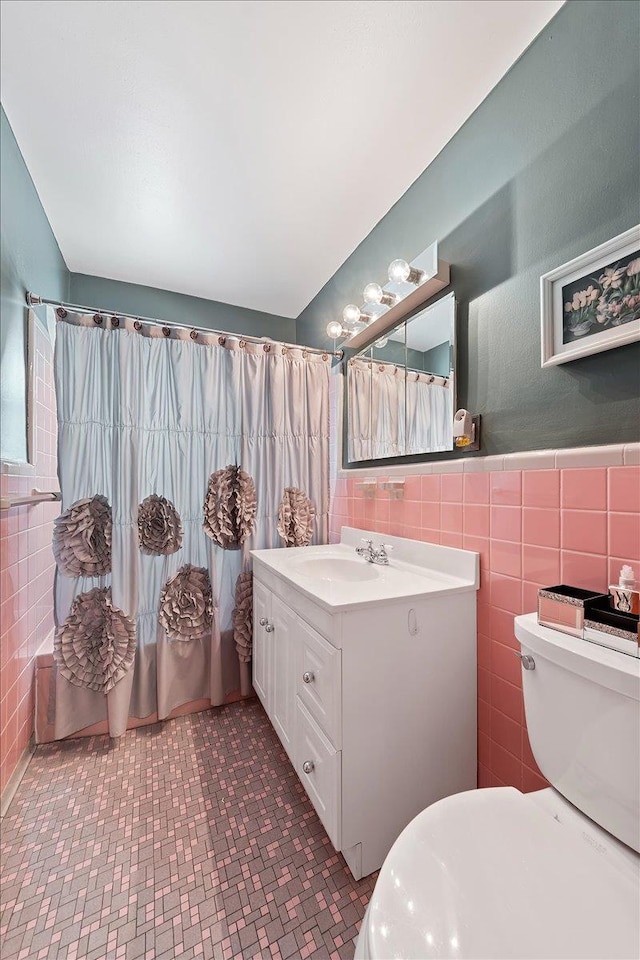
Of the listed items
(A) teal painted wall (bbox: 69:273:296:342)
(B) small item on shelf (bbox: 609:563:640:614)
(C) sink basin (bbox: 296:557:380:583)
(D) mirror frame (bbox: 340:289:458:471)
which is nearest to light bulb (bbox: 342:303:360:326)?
(D) mirror frame (bbox: 340:289:458:471)

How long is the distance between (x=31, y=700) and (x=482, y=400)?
2.19 m

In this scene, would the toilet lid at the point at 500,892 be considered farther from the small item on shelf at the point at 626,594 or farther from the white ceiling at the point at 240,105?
the white ceiling at the point at 240,105

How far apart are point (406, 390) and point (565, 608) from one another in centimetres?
104

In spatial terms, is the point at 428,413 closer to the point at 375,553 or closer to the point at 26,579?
the point at 375,553

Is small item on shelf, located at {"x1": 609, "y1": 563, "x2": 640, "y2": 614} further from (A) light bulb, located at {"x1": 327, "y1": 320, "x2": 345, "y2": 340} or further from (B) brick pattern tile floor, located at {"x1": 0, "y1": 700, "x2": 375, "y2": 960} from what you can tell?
(A) light bulb, located at {"x1": 327, "y1": 320, "x2": 345, "y2": 340}

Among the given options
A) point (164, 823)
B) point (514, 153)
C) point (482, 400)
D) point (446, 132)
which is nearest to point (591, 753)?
point (482, 400)

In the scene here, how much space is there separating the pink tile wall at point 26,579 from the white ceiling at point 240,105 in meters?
0.75

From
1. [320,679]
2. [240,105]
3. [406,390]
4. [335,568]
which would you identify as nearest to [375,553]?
[335,568]

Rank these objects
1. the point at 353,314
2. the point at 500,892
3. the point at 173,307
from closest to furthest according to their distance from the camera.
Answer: the point at 500,892 < the point at 353,314 < the point at 173,307

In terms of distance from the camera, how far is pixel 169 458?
1848 mm

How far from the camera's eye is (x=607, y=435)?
35.0 inches

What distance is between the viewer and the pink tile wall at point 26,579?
1365 mm

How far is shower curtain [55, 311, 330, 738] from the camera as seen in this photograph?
1.67 meters

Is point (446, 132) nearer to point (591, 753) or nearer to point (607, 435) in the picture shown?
point (607, 435)
